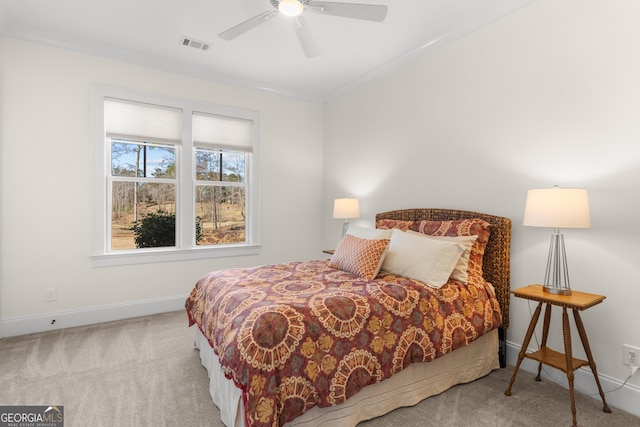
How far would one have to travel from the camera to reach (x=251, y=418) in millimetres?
1476

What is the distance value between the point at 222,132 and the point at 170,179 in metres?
0.87

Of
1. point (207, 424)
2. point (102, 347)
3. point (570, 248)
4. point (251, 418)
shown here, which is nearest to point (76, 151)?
point (102, 347)

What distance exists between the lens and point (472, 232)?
265 centimetres

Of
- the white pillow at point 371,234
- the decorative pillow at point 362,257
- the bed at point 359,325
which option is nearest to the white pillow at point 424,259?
the bed at point 359,325

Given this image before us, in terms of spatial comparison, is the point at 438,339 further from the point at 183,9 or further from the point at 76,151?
the point at 76,151

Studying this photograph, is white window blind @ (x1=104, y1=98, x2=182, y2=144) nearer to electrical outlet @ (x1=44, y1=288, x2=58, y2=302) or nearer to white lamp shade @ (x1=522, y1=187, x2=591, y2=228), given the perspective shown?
electrical outlet @ (x1=44, y1=288, x2=58, y2=302)

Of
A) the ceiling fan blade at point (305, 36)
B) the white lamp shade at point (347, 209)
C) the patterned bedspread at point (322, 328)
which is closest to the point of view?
the patterned bedspread at point (322, 328)

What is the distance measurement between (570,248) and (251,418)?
2.30 metres

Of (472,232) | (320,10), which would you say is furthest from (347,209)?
(320,10)

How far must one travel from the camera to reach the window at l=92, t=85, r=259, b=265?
3568 millimetres

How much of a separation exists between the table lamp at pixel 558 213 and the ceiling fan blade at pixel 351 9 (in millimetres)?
1519

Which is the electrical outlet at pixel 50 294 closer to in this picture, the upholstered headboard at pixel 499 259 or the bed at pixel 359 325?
the bed at pixel 359 325

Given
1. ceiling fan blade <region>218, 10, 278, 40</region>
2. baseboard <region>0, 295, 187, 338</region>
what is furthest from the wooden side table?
baseboard <region>0, 295, 187, 338</region>

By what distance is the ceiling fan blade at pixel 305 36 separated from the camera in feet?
7.93
